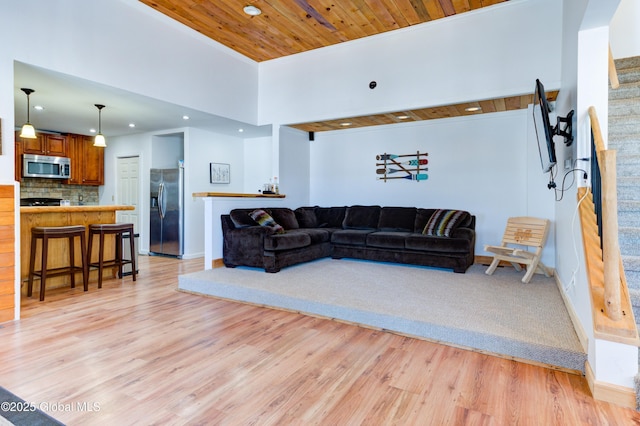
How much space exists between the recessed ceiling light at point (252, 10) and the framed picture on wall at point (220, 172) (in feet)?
9.97

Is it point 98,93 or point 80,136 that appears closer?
point 98,93

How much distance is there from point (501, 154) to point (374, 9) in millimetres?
2716

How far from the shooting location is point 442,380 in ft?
6.94

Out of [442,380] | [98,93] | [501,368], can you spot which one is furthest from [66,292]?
[501,368]

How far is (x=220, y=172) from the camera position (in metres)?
6.89

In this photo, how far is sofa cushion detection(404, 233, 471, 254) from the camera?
4.50 metres

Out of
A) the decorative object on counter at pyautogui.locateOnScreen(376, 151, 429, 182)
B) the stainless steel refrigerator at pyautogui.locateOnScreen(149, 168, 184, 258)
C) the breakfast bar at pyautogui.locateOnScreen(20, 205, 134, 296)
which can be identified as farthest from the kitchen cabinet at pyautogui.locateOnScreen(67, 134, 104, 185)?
the decorative object on counter at pyautogui.locateOnScreen(376, 151, 429, 182)

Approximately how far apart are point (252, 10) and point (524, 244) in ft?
14.5

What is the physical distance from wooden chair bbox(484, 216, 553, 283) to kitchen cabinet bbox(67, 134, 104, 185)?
293 inches

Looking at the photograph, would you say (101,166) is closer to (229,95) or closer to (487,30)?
(229,95)

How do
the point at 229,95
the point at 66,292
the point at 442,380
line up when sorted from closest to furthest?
the point at 442,380
the point at 66,292
the point at 229,95

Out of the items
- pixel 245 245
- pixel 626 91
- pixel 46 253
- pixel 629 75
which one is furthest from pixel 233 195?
pixel 629 75

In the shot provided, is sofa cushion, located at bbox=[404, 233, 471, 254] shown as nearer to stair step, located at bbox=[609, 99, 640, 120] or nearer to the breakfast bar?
stair step, located at bbox=[609, 99, 640, 120]

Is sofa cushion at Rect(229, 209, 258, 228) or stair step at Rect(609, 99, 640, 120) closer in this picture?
stair step at Rect(609, 99, 640, 120)
